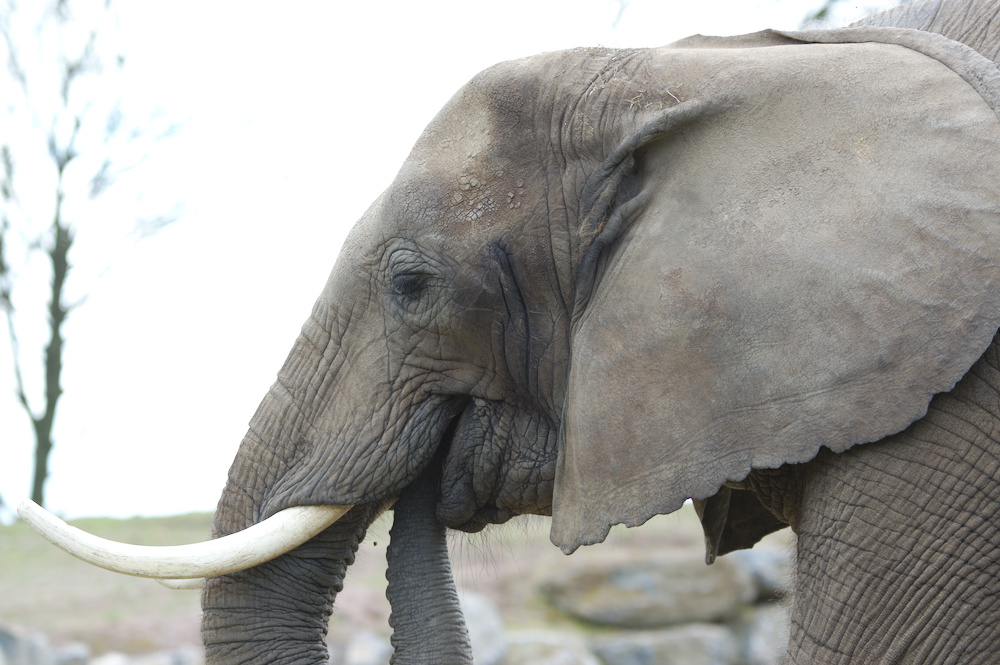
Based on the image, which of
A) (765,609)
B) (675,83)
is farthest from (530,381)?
(765,609)

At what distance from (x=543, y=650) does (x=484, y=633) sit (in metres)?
0.48

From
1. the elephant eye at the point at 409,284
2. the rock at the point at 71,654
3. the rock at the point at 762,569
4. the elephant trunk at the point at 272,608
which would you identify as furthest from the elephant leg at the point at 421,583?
the rock at the point at 762,569

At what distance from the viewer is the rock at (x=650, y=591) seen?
905 cm

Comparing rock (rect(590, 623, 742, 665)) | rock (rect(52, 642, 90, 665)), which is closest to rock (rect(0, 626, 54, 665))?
rock (rect(52, 642, 90, 665))

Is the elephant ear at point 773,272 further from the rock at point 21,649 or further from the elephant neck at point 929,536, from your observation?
the rock at point 21,649

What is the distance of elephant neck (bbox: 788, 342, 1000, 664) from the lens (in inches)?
70.9

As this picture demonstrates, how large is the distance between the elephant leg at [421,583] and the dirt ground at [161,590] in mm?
3919

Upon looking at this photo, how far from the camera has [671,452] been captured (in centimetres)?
198

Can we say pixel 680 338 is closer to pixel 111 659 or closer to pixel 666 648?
pixel 111 659

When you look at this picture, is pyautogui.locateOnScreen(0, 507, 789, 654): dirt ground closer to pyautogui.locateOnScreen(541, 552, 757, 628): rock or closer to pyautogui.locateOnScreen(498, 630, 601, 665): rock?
pyautogui.locateOnScreen(541, 552, 757, 628): rock

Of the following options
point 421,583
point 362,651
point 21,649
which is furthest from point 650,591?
point 421,583

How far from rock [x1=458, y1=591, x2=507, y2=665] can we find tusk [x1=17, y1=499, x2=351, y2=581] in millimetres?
5360

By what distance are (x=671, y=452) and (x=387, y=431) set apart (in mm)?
738

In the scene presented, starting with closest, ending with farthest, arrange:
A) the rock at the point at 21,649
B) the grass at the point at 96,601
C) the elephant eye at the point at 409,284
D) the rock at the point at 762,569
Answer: the elephant eye at the point at 409,284, the rock at the point at 21,649, the grass at the point at 96,601, the rock at the point at 762,569
